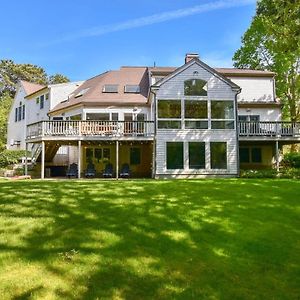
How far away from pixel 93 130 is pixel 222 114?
8133 mm

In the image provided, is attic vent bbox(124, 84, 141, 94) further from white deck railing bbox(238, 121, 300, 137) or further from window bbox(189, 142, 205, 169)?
white deck railing bbox(238, 121, 300, 137)

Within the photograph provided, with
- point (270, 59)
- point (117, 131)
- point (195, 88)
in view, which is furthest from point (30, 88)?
point (270, 59)

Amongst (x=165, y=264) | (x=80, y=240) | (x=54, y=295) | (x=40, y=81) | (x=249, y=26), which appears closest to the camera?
(x=54, y=295)

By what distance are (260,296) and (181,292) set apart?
1.10 m

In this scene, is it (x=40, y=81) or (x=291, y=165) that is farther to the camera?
(x=40, y=81)

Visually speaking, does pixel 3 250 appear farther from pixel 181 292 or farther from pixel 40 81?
pixel 40 81

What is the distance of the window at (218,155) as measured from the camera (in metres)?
21.2

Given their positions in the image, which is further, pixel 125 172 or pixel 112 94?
pixel 112 94

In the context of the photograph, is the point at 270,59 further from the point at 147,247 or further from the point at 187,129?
the point at 147,247

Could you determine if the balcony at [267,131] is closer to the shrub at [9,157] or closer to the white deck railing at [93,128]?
the white deck railing at [93,128]

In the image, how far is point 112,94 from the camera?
26.1 m

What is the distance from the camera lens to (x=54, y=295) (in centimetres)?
455

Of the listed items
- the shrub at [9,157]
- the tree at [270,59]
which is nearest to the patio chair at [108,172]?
the shrub at [9,157]

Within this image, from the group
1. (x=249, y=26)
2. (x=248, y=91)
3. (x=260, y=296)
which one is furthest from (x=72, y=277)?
(x=249, y=26)
